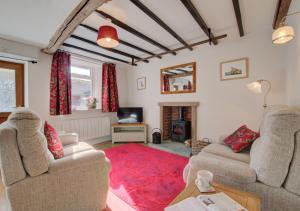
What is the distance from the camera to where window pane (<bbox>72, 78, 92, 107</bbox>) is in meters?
3.85

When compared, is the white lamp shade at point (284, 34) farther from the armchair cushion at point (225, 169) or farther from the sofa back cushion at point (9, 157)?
the sofa back cushion at point (9, 157)

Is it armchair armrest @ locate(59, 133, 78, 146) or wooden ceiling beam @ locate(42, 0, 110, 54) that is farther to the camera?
armchair armrest @ locate(59, 133, 78, 146)

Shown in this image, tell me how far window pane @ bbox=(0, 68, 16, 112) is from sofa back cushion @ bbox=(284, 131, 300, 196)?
4.20 m

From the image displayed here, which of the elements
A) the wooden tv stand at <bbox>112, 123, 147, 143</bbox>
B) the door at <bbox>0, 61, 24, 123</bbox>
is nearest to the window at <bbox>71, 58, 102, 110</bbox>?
the wooden tv stand at <bbox>112, 123, 147, 143</bbox>

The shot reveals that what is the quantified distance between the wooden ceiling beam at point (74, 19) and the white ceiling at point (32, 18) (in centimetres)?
5

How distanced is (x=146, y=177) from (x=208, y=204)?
4.94 feet

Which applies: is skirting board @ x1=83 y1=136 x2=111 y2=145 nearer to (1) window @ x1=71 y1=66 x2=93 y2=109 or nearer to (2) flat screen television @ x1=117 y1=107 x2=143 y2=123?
(2) flat screen television @ x1=117 y1=107 x2=143 y2=123

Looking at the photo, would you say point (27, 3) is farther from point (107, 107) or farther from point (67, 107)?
point (107, 107)

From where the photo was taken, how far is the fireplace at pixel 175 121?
12.7 feet

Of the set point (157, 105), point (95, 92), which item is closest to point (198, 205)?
point (157, 105)

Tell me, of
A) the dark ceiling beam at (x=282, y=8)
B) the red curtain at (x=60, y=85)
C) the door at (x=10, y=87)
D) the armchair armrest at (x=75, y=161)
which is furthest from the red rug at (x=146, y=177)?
the dark ceiling beam at (x=282, y=8)

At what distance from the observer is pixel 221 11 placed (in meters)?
2.09

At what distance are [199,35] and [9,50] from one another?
11.3ft

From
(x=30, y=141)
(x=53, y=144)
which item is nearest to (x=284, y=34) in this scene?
(x=30, y=141)
